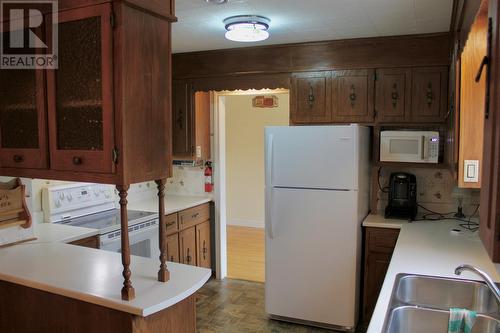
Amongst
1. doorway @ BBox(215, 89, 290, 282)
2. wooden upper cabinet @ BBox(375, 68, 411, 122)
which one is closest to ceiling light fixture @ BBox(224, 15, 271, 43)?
wooden upper cabinet @ BBox(375, 68, 411, 122)

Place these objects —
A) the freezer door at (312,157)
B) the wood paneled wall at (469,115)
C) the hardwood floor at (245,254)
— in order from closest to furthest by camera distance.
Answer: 1. the wood paneled wall at (469,115)
2. the freezer door at (312,157)
3. the hardwood floor at (245,254)

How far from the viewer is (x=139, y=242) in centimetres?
332

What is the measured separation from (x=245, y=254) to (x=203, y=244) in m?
1.18

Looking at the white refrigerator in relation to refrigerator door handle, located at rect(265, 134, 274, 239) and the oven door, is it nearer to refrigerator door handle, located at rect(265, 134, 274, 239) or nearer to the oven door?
refrigerator door handle, located at rect(265, 134, 274, 239)

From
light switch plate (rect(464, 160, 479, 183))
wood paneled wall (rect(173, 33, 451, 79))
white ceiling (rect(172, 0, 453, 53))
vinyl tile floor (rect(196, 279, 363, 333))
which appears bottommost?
vinyl tile floor (rect(196, 279, 363, 333))

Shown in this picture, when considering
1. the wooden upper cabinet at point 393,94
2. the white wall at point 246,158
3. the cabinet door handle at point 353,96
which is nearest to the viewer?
the wooden upper cabinet at point 393,94

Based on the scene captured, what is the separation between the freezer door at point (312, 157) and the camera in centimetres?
309

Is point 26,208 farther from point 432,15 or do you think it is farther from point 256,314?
point 432,15

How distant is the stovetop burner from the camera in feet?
10.2

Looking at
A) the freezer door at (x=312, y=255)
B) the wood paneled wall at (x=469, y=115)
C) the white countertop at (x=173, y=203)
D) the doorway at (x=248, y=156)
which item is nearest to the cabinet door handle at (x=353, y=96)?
the freezer door at (x=312, y=255)

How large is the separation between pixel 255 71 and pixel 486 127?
2.94m

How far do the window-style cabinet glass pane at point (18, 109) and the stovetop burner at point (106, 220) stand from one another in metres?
1.13

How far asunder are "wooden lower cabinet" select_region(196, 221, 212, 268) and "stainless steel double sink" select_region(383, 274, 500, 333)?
2.48 meters

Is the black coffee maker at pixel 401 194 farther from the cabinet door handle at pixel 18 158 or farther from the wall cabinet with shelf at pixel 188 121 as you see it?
the cabinet door handle at pixel 18 158
